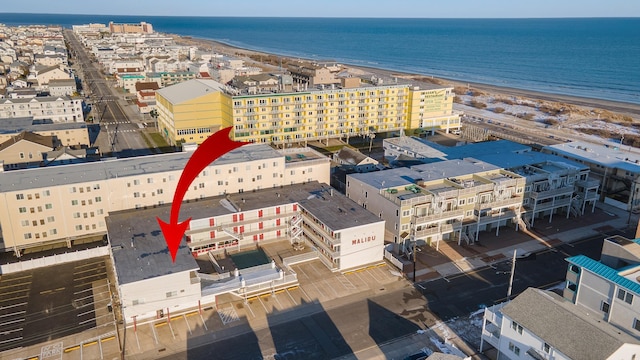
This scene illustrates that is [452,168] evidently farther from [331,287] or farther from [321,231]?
→ [331,287]

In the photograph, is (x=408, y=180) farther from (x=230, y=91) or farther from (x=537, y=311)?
(x=230, y=91)

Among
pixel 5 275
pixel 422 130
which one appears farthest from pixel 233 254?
pixel 422 130

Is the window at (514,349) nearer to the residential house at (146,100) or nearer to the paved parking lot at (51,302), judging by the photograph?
the paved parking lot at (51,302)

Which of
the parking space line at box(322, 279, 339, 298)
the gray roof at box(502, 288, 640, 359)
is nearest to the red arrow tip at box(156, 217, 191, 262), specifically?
the parking space line at box(322, 279, 339, 298)

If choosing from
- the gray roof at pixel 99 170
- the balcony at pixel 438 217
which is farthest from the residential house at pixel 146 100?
the balcony at pixel 438 217

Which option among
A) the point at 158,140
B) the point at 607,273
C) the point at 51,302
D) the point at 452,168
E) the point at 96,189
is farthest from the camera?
the point at 158,140

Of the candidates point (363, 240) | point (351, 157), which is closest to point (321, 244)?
point (363, 240)
